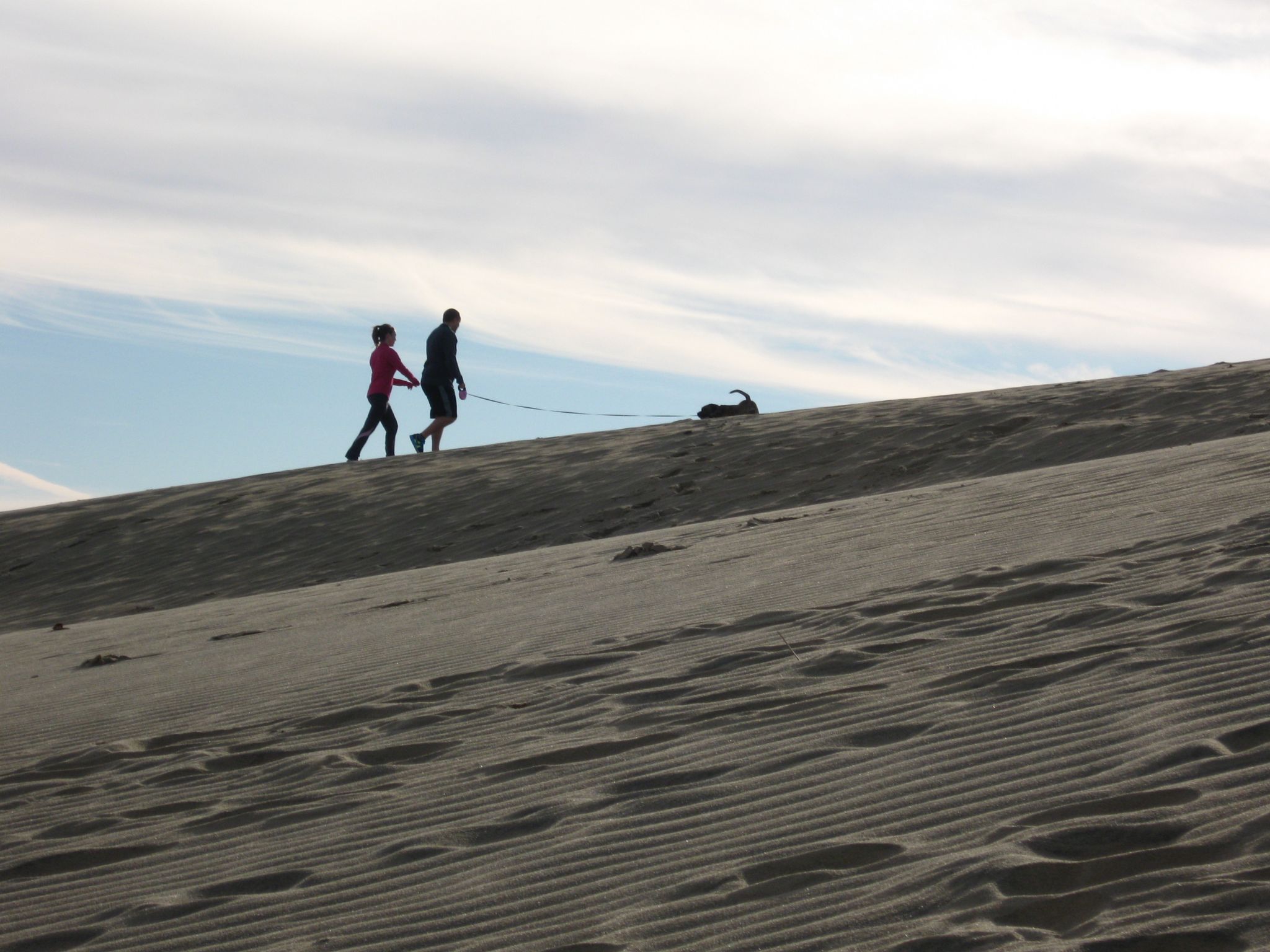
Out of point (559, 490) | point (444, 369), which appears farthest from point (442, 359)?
point (559, 490)

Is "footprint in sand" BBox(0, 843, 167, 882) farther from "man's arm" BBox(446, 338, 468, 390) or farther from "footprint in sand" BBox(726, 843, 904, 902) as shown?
"man's arm" BBox(446, 338, 468, 390)

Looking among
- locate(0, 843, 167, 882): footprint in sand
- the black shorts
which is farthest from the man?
locate(0, 843, 167, 882): footprint in sand

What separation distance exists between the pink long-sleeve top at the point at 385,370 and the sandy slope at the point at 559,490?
3.16 ft

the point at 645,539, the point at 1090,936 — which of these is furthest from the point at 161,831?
the point at 645,539

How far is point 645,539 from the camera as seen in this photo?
9.49 metres

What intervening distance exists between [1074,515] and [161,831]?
4738mm

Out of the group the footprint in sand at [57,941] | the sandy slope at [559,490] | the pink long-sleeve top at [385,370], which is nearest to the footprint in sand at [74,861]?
the footprint in sand at [57,941]

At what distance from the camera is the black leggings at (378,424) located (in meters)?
15.6

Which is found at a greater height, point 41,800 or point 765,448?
point 765,448

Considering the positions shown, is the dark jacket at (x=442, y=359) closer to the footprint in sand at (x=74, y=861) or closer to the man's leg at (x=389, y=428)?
the man's leg at (x=389, y=428)

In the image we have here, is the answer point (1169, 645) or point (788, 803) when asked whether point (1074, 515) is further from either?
point (788, 803)

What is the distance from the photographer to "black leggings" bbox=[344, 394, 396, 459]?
15609 millimetres

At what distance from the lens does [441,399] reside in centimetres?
1565

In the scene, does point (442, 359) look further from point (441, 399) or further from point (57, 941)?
point (57, 941)
